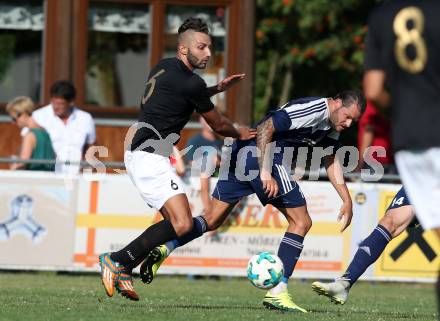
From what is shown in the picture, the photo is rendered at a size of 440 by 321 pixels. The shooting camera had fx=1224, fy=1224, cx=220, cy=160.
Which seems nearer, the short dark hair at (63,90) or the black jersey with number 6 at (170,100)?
the black jersey with number 6 at (170,100)

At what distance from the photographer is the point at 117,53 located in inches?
711

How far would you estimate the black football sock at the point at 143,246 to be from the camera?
991cm

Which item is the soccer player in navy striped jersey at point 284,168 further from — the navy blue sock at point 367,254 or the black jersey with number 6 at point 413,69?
the black jersey with number 6 at point 413,69

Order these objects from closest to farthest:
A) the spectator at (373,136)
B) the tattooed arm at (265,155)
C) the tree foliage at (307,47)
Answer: the tattooed arm at (265,155) → the spectator at (373,136) → the tree foliage at (307,47)

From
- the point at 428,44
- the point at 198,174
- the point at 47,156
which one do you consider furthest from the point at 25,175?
the point at 428,44

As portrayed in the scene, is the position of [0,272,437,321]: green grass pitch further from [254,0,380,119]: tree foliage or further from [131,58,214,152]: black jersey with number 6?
[254,0,380,119]: tree foliage

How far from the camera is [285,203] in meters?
10.6

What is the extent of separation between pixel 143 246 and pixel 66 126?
5.71 m

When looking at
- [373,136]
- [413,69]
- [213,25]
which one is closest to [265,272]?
[413,69]

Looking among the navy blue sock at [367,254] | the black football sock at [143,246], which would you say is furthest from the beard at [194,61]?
the navy blue sock at [367,254]

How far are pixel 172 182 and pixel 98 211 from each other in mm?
5481

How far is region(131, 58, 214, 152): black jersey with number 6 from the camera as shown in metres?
9.83

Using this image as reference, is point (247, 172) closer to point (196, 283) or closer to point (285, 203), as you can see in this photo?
point (285, 203)

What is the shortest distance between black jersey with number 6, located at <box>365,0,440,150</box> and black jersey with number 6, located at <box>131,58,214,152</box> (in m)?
3.31
